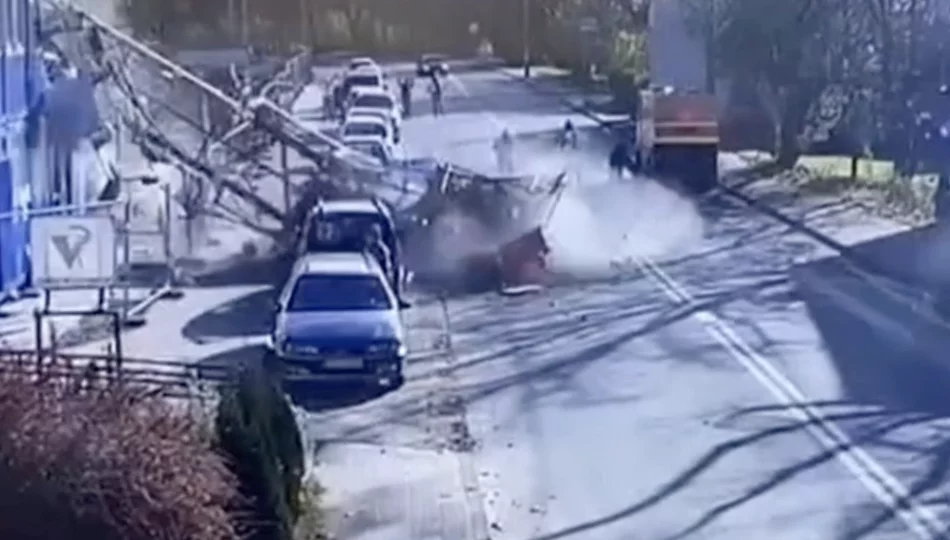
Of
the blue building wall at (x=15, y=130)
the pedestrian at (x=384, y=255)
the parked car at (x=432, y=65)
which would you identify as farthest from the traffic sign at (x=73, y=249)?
the parked car at (x=432, y=65)

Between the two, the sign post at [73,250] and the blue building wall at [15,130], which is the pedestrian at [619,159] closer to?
the blue building wall at [15,130]

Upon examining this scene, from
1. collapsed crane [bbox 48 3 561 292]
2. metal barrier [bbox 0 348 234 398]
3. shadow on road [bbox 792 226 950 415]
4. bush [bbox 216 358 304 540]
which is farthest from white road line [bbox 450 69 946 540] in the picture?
metal barrier [bbox 0 348 234 398]

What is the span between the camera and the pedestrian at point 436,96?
2500 inches

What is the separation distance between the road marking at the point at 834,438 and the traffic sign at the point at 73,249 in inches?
295

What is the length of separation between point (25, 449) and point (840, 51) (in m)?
45.0

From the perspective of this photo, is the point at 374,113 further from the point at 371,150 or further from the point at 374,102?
the point at 371,150

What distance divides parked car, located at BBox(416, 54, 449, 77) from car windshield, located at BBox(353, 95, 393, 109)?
1638 millimetres

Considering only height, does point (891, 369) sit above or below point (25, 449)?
below

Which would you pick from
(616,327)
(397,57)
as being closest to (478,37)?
(397,57)

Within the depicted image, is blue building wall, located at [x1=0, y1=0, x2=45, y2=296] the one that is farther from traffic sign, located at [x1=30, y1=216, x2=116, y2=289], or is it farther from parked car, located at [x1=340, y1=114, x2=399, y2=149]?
parked car, located at [x1=340, y1=114, x2=399, y2=149]

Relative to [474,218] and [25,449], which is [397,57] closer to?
[474,218]

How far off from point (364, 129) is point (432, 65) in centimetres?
440

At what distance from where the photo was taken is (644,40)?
71188 millimetres

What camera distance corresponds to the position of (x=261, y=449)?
50.5 feet
